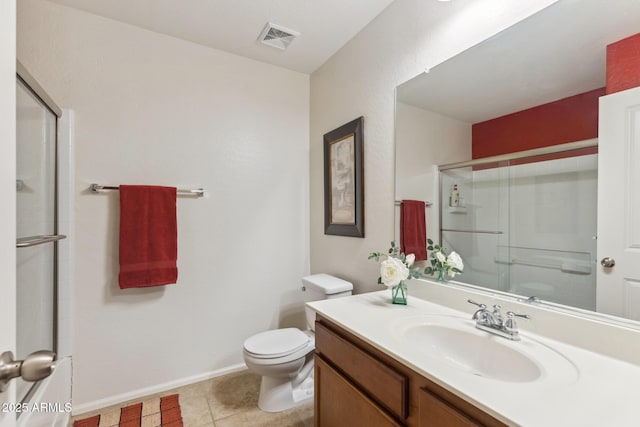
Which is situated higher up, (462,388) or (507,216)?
(507,216)

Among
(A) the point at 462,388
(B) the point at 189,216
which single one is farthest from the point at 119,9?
(A) the point at 462,388

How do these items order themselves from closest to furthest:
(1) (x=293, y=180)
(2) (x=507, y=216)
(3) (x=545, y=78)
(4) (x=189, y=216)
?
(3) (x=545, y=78), (2) (x=507, y=216), (4) (x=189, y=216), (1) (x=293, y=180)

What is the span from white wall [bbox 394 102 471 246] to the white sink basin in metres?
0.46

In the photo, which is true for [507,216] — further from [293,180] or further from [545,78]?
[293,180]

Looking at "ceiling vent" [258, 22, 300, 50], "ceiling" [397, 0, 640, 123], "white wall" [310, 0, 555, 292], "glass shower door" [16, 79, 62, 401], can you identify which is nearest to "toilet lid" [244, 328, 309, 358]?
"white wall" [310, 0, 555, 292]

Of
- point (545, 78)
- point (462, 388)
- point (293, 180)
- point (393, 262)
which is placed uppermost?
point (545, 78)

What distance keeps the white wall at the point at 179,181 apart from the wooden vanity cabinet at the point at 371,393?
1.11 meters

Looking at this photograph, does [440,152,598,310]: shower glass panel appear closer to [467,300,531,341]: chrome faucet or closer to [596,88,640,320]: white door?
[596,88,640,320]: white door

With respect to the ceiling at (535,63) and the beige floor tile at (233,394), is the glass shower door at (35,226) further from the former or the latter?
the ceiling at (535,63)

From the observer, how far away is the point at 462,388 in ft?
2.32

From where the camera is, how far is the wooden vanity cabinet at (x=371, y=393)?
750mm

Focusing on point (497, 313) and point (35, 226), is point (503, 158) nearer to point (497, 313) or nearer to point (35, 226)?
point (497, 313)

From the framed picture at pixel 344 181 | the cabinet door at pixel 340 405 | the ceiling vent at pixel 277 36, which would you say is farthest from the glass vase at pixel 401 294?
the ceiling vent at pixel 277 36

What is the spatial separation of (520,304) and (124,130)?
7.62ft
